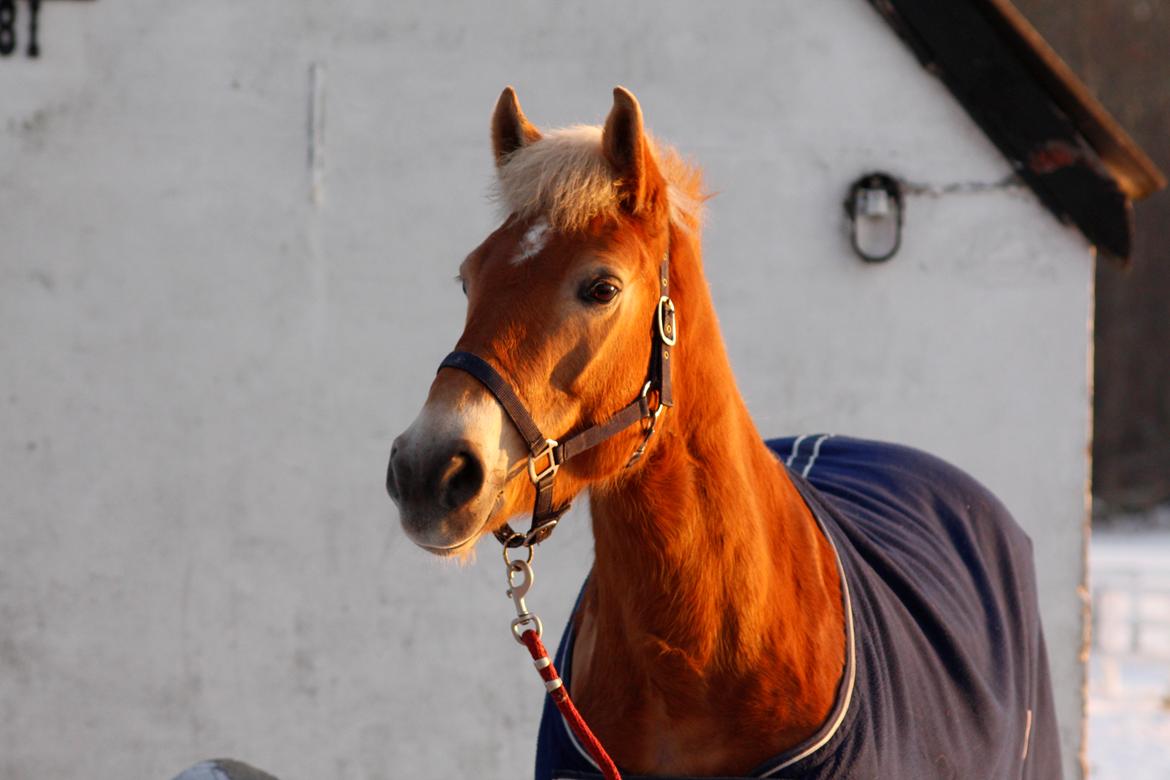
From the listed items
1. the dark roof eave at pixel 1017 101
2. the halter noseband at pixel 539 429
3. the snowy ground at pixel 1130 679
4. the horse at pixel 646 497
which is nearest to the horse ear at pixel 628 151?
the horse at pixel 646 497

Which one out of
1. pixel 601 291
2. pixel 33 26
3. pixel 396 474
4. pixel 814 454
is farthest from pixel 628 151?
pixel 33 26

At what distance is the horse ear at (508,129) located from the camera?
2316 mm

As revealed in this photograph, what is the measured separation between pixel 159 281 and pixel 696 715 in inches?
130

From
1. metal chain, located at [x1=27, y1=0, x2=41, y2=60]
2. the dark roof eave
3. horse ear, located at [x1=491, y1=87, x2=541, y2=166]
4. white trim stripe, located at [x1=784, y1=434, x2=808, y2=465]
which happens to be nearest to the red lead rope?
horse ear, located at [x1=491, y1=87, x2=541, y2=166]

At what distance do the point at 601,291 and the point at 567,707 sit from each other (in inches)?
A: 28.5

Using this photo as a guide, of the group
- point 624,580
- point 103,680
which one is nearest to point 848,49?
point 624,580

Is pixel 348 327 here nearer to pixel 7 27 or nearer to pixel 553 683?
pixel 7 27

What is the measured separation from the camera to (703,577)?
6.96ft

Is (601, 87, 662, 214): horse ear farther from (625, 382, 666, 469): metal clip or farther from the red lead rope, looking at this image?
the red lead rope

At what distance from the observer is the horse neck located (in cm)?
210

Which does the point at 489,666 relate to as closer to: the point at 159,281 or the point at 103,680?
the point at 103,680

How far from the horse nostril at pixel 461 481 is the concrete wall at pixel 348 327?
2.80m

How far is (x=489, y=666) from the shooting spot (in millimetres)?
4727

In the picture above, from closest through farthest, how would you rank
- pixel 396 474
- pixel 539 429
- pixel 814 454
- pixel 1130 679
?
pixel 396 474 → pixel 539 429 → pixel 814 454 → pixel 1130 679
